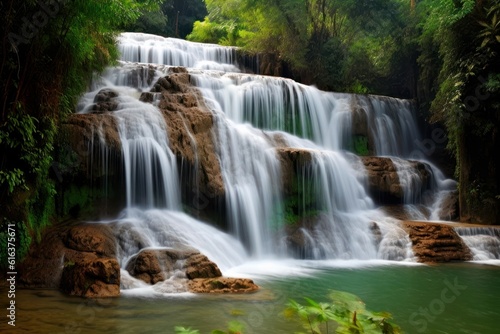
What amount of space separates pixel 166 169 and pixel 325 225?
4781mm

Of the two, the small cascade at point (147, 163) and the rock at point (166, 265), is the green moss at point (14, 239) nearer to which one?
the rock at point (166, 265)

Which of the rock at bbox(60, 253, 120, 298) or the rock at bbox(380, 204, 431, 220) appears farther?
the rock at bbox(380, 204, 431, 220)

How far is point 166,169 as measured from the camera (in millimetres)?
10703

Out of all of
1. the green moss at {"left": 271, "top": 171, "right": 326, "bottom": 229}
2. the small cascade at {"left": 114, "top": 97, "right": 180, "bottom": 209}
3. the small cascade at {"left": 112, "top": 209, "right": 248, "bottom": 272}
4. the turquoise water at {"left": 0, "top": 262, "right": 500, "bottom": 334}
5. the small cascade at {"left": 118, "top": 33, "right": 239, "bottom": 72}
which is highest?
the small cascade at {"left": 118, "top": 33, "right": 239, "bottom": 72}

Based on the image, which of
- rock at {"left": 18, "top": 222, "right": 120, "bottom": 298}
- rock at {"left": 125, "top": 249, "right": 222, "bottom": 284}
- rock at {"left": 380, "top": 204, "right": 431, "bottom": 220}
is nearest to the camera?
rock at {"left": 18, "top": 222, "right": 120, "bottom": 298}

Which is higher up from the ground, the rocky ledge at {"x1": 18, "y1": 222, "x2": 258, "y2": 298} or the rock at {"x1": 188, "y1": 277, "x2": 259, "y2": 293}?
the rocky ledge at {"x1": 18, "y1": 222, "x2": 258, "y2": 298}

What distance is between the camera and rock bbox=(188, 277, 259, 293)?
734 centimetres

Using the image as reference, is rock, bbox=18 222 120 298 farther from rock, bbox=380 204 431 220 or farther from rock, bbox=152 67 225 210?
rock, bbox=380 204 431 220

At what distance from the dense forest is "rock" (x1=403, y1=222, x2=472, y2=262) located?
2948 millimetres

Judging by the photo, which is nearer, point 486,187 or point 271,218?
Result: point 271,218

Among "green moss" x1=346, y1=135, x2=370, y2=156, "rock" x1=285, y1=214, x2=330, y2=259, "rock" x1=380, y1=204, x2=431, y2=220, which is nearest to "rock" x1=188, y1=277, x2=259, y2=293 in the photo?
"rock" x1=285, y1=214, x2=330, y2=259

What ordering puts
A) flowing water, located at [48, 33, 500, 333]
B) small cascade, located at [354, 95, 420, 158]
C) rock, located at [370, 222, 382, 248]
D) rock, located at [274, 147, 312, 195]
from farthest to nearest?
small cascade, located at [354, 95, 420, 158] < rock, located at [274, 147, 312, 195] < rock, located at [370, 222, 382, 248] < flowing water, located at [48, 33, 500, 333]

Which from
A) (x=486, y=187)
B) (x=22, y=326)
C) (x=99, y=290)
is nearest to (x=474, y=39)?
(x=486, y=187)

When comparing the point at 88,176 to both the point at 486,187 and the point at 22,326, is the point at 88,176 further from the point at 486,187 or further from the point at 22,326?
the point at 486,187
